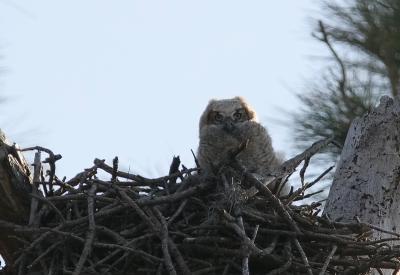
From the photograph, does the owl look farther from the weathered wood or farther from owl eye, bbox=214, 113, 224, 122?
the weathered wood

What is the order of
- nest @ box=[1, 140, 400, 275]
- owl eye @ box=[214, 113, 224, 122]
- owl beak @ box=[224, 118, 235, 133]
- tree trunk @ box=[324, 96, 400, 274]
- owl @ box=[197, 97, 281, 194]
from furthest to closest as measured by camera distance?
owl eye @ box=[214, 113, 224, 122]
owl beak @ box=[224, 118, 235, 133]
owl @ box=[197, 97, 281, 194]
tree trunk @ box=[324, 96, 400, 274]
nest @ box=[1, 140, 400, 275]

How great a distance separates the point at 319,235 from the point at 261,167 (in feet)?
4.42

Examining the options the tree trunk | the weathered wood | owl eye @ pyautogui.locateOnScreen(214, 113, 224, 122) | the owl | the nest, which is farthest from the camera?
owl eye @ pyautogui.locateOnScreen(214, 113, 224, 122)

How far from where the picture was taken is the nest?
3.31 m

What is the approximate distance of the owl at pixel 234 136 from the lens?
4.70m

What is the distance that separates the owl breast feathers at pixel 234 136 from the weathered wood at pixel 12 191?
3.46ft

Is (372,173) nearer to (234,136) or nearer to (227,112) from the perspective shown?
(234,136)

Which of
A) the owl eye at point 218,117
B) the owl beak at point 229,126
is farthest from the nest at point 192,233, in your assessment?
the owl eye at point 218,117

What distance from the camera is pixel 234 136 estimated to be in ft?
16.2

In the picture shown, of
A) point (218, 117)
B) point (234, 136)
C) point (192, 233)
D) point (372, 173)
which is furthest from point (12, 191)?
point (218, 117)

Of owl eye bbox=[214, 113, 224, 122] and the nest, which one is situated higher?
owl eye bbox=[214, 113, 224, 122]

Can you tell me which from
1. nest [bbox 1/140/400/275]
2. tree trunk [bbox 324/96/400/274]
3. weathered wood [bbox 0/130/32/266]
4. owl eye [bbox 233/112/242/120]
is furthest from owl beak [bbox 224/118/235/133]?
weathered wood [bbox 0/130/32/266]

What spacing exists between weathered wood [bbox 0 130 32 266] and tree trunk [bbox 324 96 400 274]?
3.50ft

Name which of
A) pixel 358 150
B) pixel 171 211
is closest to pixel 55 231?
pixel 171 211
